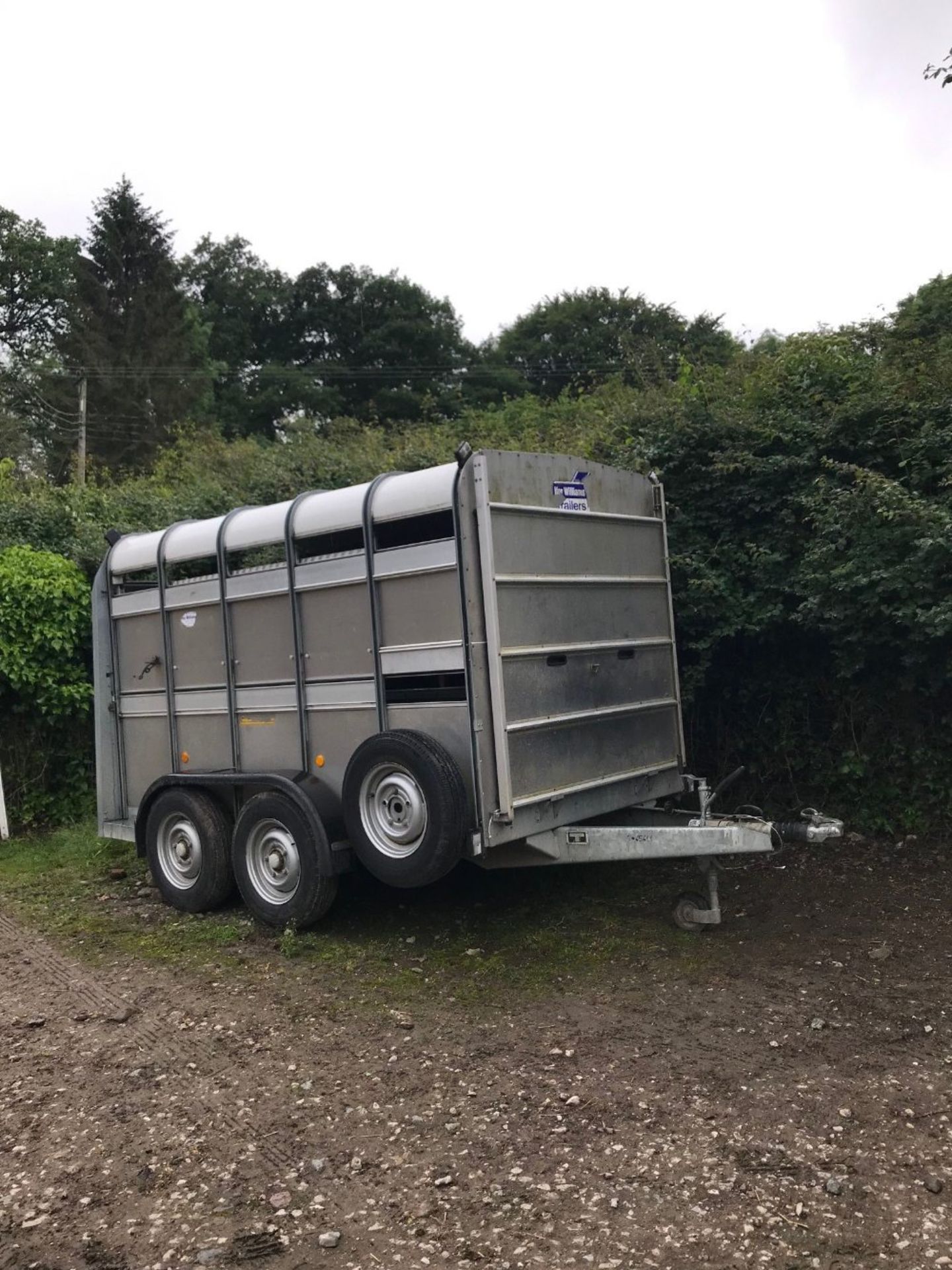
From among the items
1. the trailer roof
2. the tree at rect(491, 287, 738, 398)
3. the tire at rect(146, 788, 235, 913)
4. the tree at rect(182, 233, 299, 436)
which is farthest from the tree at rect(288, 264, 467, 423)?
the tire at rect(146, 788, 235, 913)

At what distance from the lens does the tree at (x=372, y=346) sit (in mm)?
36844

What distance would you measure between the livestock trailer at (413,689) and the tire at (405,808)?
0.01 m

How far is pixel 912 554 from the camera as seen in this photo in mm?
6820

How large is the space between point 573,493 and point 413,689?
1579mm

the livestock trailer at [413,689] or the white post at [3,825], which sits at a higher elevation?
the livestock trailer at [413,689]

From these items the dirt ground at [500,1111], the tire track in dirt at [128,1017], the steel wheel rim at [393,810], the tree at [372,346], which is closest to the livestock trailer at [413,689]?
the steel wheel rim at [393,810]

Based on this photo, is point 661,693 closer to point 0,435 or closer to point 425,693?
point 425,693

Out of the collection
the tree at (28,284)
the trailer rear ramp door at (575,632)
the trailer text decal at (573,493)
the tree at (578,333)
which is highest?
the tree at (28,284)

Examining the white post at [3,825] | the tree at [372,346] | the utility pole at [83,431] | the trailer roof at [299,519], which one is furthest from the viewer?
the tree at [372,346]

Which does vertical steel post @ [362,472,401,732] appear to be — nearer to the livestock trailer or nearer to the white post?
the livestock trailer

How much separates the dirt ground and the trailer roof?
2685 mm

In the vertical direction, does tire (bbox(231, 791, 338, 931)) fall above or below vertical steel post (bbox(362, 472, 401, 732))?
below

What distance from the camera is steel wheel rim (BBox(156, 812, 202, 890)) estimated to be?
7117 mm

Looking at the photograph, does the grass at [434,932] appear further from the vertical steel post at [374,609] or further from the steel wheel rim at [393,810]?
the vertical steel post at [374,609]
